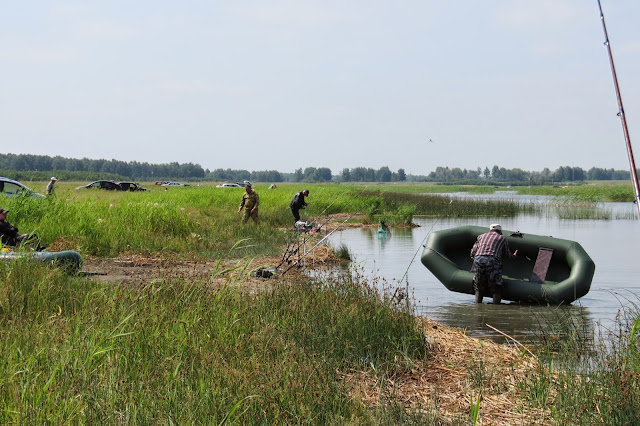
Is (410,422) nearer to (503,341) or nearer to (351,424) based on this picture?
(351,424)

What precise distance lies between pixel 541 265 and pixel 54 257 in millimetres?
8132

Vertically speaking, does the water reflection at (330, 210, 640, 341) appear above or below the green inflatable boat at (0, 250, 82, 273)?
below

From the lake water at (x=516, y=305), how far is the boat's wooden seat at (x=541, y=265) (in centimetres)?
72

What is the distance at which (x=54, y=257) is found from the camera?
9.56 m

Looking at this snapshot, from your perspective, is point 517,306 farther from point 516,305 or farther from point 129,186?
point 129,186

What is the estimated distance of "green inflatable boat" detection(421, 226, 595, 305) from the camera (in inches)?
459

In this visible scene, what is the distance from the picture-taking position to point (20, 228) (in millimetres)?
14539

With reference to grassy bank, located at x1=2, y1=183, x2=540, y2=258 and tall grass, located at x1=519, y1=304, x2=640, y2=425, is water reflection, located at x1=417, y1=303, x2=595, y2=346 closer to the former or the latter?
tall grass, located at x1=519, y1=304, x2=640, y2=425

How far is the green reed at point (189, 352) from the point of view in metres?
4.40

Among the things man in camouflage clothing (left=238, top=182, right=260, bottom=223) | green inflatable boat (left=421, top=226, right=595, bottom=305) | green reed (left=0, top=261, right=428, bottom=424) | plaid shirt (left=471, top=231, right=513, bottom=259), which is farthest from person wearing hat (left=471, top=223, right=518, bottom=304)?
man in camouflage clothing (left=238, top=182, right=260, bottom=223)

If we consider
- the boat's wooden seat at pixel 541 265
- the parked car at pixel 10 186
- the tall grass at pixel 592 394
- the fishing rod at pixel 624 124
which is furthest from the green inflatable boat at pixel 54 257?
the parked car at pixel 10 186

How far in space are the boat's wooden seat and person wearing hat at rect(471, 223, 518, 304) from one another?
3.22ft

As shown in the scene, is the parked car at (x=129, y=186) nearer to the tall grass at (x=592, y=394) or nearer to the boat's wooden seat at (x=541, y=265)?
the boat's wooden seat at (x=541, y=265)

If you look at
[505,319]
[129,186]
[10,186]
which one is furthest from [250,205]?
[129,186]
